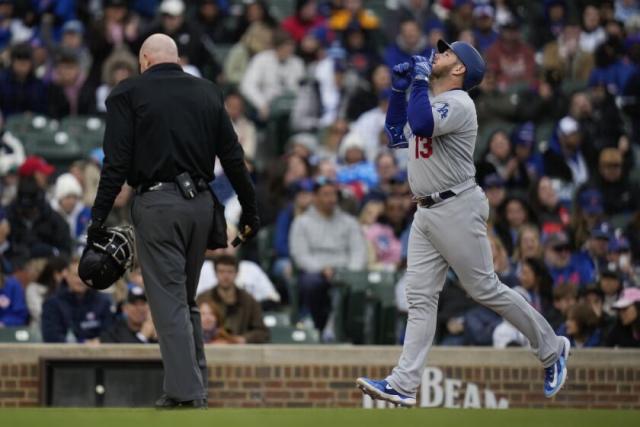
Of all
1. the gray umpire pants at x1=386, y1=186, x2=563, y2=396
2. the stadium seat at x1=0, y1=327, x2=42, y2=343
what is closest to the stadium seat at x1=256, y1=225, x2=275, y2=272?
the stadium seat at x1=0, y1=327, x2=42, y2=343

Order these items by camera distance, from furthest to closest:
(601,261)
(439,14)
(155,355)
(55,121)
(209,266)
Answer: (439,14)
(55,121)
(601,261)
(209,266)
(155,355)

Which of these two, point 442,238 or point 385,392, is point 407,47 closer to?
point 442,238

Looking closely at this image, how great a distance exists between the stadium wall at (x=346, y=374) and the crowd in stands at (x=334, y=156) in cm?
70

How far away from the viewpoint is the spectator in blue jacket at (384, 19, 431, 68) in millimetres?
18750

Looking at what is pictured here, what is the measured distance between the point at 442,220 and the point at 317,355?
296cm

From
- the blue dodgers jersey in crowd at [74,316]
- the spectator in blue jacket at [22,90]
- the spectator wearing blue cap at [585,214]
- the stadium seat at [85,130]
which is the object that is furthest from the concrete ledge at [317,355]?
the spectator in blue jacket at [22,90]

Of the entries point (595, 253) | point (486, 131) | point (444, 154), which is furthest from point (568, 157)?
point (444, 154)

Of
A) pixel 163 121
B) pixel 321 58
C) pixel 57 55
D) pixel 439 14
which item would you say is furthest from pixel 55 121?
pixel 163 121

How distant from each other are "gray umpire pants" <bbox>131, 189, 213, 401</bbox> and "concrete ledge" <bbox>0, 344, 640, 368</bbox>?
2.80 metres

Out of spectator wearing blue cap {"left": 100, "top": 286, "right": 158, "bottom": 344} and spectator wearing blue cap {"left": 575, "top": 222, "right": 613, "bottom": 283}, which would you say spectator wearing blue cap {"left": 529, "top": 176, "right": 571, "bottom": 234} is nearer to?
spectator wearing blue cap {"left": 575, "top": 222, "right": 613, "bottom": 283}

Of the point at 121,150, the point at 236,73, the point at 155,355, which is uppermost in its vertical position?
the point at 236,73

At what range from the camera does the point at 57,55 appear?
17906mm

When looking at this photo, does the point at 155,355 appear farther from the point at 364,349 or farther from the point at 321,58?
the point at 321,58

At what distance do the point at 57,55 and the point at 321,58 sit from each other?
112 inches
